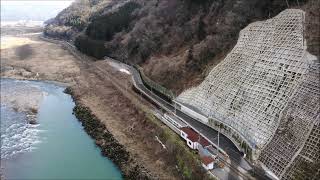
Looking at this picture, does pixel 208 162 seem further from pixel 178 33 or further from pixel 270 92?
pixel 178 33

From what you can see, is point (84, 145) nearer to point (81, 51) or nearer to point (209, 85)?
point (209, 85)

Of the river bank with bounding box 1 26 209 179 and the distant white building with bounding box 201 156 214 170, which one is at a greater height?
the distant white building with bounding box 201 156 214 170

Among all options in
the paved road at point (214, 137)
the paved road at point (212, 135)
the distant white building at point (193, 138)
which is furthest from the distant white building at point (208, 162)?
the distant white building at point (193, 138)

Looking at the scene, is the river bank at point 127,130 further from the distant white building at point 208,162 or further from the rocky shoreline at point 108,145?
the distant white building at point 208,162

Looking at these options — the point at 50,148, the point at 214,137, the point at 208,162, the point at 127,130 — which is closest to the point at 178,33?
the point at 127,130

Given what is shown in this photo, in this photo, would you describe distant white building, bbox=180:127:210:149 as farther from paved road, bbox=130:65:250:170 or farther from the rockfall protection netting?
the rockfall protection netting

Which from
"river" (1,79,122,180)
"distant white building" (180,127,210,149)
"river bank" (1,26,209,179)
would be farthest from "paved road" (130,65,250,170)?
"river" (1,79,122,180)
